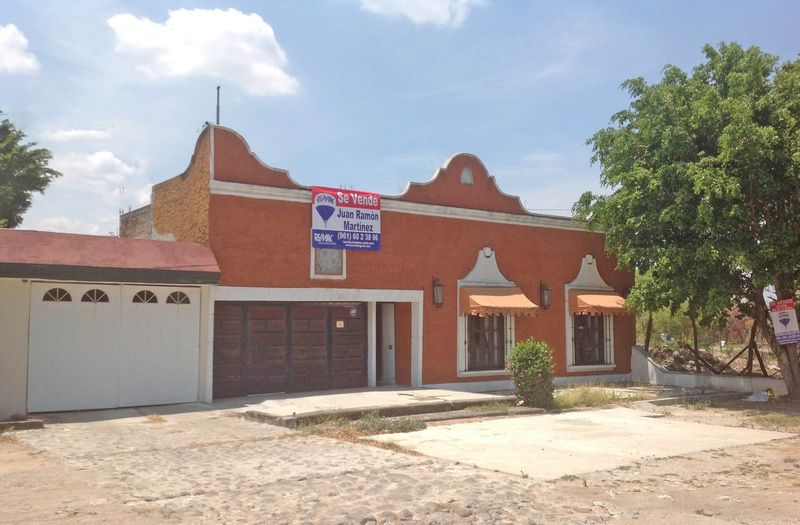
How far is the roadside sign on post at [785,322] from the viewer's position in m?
15.4

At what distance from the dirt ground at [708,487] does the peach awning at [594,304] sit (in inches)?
335

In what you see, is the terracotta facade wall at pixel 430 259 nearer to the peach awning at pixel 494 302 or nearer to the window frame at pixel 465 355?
the window frame at pixel 465 355

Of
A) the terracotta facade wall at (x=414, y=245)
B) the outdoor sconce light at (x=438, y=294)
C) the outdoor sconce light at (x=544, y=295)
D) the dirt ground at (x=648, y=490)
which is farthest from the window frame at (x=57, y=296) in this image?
the outdoor sconce light at (x=544, y=295)

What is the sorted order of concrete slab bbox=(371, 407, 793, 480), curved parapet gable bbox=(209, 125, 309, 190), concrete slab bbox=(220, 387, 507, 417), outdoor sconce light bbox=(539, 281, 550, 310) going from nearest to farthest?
concrete slab bbox=(371, 407, 793, 480)
concrete slab bbox=(220, 387, 507, 417)
curved parapet gable bbox=(209, 125, 309, 190)
outdoor sconce light bbox=(539, 281, 550, 310)

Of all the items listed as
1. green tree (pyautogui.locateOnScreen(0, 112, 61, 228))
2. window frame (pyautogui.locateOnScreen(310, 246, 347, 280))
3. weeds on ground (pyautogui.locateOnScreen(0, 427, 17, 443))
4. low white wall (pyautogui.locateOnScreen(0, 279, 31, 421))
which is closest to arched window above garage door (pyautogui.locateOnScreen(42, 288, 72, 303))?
low white wall (pyautogui.locateOnScreen(0, 279, 31, 421))

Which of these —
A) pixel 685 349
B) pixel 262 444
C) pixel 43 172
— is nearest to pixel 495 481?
pixel 262 444

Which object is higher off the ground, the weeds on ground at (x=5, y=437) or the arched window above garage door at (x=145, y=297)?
the arched window above garage door at (x=145, y=297)

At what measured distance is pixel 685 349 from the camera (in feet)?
74.1

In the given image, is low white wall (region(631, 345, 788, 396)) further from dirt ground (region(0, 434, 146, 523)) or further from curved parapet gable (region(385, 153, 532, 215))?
dirt ground (region(0, 434, 146, 523))

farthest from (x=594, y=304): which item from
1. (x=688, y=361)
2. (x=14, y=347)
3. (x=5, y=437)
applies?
(x=5, y=437)

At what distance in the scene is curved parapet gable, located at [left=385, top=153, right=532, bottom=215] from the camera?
16.8 m

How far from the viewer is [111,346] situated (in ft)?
40.9

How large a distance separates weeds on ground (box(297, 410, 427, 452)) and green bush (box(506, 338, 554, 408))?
301cm

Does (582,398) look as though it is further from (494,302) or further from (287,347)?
(287,347)
